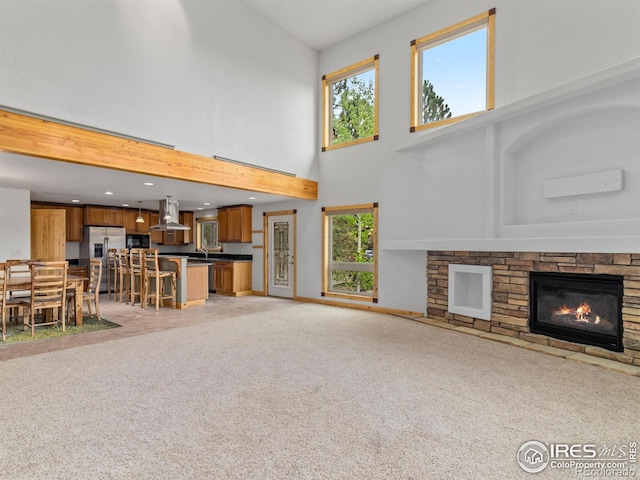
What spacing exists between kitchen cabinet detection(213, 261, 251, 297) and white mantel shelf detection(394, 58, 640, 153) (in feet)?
16.1

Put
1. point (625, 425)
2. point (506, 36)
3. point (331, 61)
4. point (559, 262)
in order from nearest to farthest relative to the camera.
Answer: point (625, 425)
point (559, 262)
point (506, 36)
point (331, 61)

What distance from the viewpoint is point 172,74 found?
16.9 ft

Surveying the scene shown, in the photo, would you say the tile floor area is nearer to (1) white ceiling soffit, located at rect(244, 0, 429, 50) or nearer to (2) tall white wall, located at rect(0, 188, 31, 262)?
(2) tall white wall, located at rect(0, 188, 31, 262)

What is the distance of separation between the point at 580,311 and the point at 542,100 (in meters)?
2.52

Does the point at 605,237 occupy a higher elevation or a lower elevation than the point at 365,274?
higher

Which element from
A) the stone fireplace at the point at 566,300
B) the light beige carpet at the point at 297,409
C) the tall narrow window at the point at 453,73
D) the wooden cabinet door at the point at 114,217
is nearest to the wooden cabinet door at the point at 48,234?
the wooden cabinet door at the point at 114,217

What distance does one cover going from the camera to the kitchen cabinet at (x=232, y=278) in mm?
8602

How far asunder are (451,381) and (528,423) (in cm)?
78

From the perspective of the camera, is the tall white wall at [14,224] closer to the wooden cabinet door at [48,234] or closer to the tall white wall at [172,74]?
the wooden cabinet door at [48,234]

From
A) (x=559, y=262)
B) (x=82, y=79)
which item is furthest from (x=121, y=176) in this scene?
(x=559, y=262)

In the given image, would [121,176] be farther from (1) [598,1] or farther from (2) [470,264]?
(1) [598,1]

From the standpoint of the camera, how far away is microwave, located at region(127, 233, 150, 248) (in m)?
9.73

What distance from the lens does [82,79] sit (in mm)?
4250

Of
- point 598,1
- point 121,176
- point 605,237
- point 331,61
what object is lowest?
point 605,237
